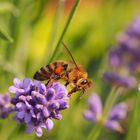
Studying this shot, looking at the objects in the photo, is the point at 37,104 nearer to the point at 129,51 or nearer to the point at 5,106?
the point at 5,106

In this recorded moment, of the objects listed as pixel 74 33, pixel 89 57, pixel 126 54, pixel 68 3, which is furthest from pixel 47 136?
pixel 68 3

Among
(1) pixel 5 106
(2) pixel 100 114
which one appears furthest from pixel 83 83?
(2) pixel 100 114

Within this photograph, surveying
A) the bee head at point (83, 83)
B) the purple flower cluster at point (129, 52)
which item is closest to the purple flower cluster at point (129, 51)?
the purple flower cluster at point (129, 52)

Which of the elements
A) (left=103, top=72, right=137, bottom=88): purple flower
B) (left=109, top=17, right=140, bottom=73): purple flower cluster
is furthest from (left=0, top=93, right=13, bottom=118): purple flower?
(left=109, top=17, right=140, bottom=73): purple flower cluster

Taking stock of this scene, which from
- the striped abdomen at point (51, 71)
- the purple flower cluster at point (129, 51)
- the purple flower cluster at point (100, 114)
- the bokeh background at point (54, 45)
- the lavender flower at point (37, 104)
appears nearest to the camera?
the lavender flower at point (37, 104)

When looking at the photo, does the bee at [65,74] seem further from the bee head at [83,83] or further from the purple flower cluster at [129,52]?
the purple flower cluster at [129,52]

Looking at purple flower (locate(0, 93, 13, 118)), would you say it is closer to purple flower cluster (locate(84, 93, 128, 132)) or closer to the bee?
the bee
